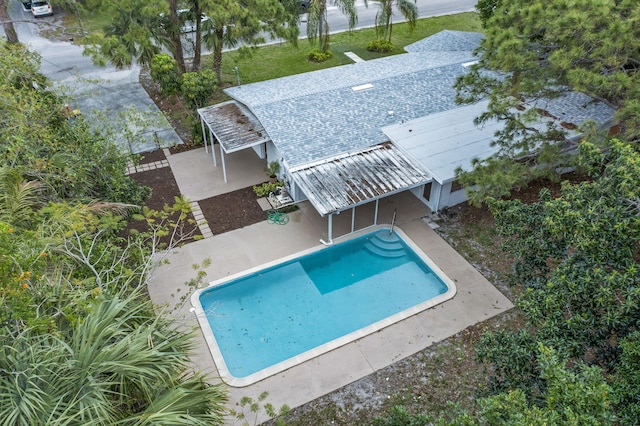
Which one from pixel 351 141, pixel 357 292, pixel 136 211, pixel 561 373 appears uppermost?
pixel 561 373

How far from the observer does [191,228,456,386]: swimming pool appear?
14.0m

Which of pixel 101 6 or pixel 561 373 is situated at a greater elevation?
pixel 101 6

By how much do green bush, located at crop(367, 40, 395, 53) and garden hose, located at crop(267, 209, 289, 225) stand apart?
18.2 m

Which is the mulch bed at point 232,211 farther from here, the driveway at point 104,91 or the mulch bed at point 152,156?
the driveway at point 104,91

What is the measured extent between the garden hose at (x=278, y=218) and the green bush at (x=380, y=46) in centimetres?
1815

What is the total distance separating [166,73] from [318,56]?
11.4 metres

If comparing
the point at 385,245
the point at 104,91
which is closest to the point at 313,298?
the point at 385,245

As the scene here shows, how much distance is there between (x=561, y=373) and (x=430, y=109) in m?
15.9

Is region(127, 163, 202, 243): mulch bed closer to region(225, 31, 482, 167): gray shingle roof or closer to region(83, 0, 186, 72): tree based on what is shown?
region(225, 31, 482, 167): gray shingle roof

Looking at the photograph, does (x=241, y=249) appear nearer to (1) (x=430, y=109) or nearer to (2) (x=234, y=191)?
(2) (x=234, y=191)

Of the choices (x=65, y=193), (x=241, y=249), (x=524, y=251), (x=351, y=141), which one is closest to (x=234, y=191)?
(x=241, y=249)

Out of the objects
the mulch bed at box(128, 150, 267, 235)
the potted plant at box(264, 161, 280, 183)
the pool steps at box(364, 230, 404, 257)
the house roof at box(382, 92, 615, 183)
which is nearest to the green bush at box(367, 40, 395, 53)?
the house roof at box(382, 92, 615, 183)

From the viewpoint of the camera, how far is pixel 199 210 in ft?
62.2

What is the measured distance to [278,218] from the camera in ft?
61.3
